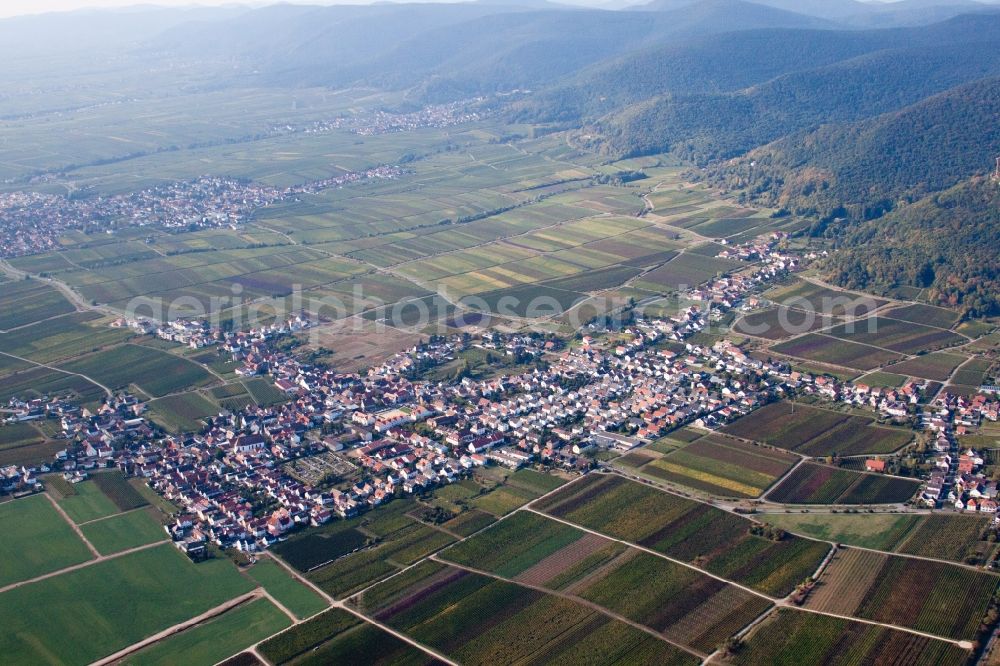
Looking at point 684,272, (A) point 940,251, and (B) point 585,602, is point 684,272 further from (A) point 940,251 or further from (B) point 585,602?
(B) point 585,602

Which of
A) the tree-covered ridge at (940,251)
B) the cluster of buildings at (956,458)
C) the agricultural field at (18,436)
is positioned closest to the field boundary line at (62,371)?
the agricultural field at (18,436)

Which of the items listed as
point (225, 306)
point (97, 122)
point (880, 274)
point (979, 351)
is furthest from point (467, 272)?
point (97, 122)

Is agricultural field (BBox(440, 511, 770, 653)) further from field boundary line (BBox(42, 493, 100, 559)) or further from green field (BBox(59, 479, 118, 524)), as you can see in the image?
green field (BBox(59, 479, 118, 524))

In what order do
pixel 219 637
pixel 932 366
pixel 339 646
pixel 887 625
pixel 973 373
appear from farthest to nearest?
pixel 932 366 < pixel 973 373 < pixel 219 637 < pixel 339 646 < pixel 887 625

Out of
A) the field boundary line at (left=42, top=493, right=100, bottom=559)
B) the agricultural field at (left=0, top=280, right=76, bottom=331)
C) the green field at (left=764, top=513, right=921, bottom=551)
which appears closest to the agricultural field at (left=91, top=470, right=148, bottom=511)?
the field boundary line at (left=42, top=493, right=100, bottom=559)

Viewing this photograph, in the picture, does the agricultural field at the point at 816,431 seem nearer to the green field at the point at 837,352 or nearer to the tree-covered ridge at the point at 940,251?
the green field at the point at 837,352

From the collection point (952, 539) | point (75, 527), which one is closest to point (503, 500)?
point (952, 539)
